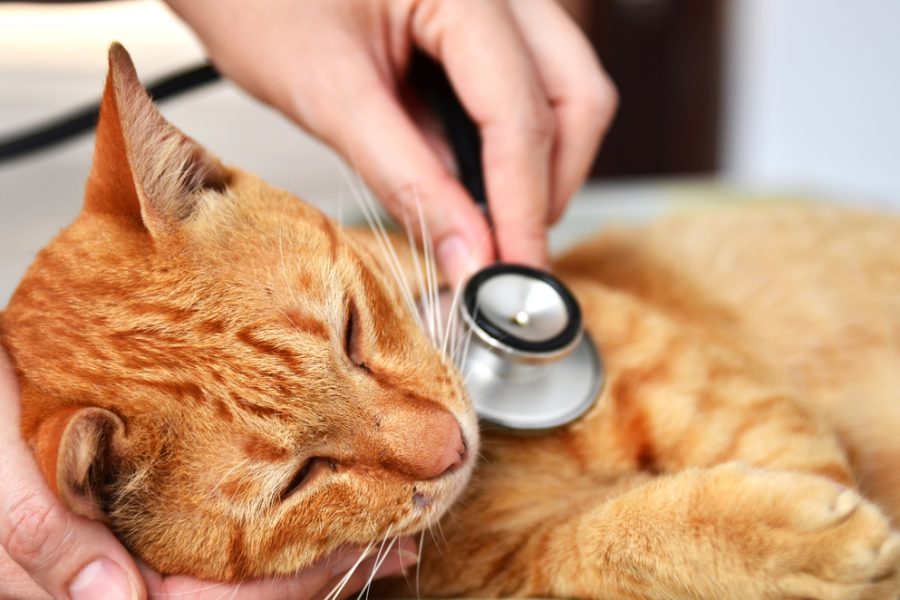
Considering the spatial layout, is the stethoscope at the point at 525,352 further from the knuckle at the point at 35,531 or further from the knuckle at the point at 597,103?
the knuckle at the point at 35,531

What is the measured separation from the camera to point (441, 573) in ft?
3.66

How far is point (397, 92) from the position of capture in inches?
52.4

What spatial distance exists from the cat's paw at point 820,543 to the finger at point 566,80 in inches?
24.1

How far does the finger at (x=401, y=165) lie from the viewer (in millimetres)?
1178

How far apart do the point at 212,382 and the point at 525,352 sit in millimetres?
388

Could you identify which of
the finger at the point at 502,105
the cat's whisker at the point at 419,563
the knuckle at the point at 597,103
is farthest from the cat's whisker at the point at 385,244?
the knuckle at the point at 597,103

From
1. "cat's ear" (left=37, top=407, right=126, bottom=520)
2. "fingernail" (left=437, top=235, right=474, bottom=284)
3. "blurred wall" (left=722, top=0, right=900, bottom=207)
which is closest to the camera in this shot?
"cat's ear" (left=37, top=407, right=126, bottom=520)

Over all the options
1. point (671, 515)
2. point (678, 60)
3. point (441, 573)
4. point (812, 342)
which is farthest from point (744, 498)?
point (678, 60)

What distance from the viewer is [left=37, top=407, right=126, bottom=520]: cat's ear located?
0.76 metres

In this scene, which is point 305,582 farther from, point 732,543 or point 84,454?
point 732,543

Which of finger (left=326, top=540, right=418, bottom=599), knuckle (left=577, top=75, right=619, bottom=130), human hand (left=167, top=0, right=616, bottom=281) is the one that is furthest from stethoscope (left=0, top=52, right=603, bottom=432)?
knuckle (left=577, top=75, right=619, bottom=130)

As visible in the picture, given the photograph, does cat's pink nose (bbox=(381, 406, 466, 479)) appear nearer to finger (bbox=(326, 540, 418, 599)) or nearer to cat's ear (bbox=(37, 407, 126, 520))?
finger (bbox=(326, 540, 418, 599))

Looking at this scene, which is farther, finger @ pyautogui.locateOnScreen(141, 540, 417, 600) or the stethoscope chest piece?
the stethoscope chest piece

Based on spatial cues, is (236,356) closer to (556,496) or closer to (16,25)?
(556,496)
